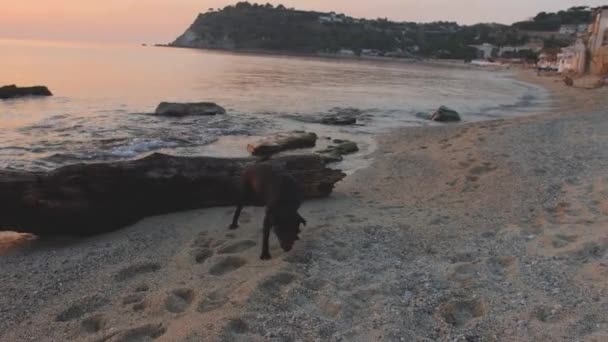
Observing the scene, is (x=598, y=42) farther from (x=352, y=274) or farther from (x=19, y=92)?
(x=352, y=274)

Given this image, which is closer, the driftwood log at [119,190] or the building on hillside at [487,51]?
the driftwood log at [119,190]

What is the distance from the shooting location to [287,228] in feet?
19.9

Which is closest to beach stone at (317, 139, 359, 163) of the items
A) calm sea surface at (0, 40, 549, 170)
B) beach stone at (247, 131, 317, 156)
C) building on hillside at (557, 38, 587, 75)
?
calm sea surface at (0, 40, 549, 170)

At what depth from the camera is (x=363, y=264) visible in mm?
5816

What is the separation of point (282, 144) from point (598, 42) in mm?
71091

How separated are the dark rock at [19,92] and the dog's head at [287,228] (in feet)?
80.2

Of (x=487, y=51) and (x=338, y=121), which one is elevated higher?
(x=487, y=51)

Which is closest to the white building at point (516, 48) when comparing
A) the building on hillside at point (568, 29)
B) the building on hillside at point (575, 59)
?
the building on hillside at point (568, 29)

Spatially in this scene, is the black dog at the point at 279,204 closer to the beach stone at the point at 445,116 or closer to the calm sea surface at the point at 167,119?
the calm sea surface at the point at 167,119

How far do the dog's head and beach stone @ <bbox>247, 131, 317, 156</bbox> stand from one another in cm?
778

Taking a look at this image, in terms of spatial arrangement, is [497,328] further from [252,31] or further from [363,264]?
[252,31]

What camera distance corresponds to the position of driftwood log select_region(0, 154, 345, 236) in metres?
6.73

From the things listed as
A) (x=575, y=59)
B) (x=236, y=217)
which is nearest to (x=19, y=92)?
(x=236, y=217)

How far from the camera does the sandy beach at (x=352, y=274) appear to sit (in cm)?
443
